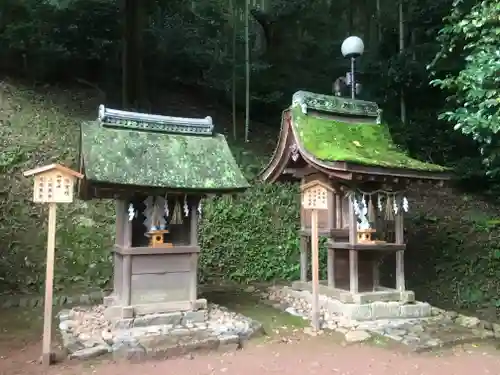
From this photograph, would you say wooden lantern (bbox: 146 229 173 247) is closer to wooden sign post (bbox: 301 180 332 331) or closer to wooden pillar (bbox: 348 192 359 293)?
wooden sign post (bbox: 301 180 332 331)

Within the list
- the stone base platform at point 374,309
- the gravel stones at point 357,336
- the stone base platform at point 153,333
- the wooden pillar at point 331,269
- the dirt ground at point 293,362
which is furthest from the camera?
the wooden pillar at point 331,269

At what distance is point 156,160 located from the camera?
320 inches

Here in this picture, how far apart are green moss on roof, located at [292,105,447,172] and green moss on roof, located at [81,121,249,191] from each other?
183 cm

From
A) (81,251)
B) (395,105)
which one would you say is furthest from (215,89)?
(81,251)

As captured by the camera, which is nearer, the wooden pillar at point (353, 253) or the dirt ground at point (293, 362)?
the dirt ground at point (293, 362)

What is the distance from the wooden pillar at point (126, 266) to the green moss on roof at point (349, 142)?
12.5 feet

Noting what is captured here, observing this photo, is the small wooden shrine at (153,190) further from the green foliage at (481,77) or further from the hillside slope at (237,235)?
the green foliage at (481,77)

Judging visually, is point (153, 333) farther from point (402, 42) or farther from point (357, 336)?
point (402, 42)

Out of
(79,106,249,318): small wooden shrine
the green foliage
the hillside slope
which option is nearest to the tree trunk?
the hillside slope

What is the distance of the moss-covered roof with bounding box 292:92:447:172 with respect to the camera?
9.17 meters

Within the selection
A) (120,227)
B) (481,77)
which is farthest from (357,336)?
(481,77)

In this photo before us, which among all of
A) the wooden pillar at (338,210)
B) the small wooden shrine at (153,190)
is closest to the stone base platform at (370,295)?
the wooden pillar at (338,210)

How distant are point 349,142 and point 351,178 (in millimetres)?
1671

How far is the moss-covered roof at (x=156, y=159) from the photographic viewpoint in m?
7.57
